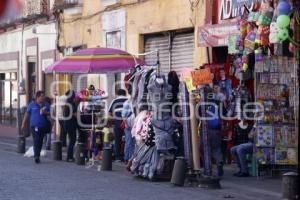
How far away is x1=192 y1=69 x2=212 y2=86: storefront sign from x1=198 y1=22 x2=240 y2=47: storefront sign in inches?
93.7

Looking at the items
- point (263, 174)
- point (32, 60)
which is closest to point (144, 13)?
point (263, 174)

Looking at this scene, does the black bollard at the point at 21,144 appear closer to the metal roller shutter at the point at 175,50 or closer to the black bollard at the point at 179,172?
the metal roller shutter at the point at 175,50

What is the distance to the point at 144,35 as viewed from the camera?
19984mm

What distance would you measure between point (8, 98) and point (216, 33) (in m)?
18.2

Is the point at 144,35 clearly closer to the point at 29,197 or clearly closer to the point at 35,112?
the point at 35,112

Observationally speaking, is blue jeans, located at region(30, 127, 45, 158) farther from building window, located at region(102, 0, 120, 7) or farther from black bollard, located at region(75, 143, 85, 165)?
building window, located at region(102, 0, 120, 7)

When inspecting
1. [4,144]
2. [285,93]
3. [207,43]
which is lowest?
[4,144]

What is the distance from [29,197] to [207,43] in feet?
20.1

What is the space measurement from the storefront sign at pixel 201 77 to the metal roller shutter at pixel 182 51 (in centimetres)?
566

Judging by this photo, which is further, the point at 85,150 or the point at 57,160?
the point at 57,160

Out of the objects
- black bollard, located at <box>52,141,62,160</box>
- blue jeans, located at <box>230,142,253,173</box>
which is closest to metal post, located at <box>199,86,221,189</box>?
blue jeans, located at <box>230,142,253,173</box>

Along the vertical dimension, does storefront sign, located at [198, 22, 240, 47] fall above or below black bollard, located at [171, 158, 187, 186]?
above

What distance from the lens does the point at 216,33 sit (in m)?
15.1

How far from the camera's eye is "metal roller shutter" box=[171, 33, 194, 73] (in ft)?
57.8
